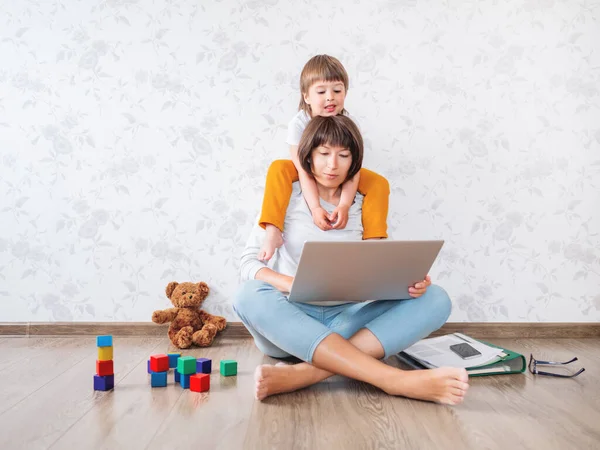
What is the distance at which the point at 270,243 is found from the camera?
2.01 meters

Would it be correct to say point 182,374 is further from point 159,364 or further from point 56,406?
point 56,406

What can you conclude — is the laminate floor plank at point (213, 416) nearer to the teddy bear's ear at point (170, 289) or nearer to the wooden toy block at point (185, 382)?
the wooden toy block at point (185, 382)

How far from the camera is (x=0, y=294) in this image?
101 inches

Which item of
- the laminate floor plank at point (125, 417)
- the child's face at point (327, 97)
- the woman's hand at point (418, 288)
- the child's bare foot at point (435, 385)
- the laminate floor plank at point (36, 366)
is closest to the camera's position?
the laminate floor plank at point (125, 417)

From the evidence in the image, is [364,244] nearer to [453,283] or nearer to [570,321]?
[453,283]

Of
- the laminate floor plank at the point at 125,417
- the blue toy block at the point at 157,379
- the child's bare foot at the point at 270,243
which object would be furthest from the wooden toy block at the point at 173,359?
the child's bare foot at the point at 270,243

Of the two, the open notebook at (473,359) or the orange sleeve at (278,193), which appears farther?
the orange sleeve at (278,193)

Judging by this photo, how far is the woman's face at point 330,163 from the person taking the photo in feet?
6.48

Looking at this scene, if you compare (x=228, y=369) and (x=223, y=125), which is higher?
(x=223, y=125)

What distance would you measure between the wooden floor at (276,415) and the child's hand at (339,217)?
0.50m

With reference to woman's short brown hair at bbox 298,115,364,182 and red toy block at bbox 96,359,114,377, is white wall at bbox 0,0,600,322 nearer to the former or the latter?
woman's short brown hair at bbox 298,115,364,182

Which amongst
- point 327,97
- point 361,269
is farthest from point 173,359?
point 327,97

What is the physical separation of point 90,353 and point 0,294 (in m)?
0.63

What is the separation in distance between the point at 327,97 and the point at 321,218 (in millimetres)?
454
